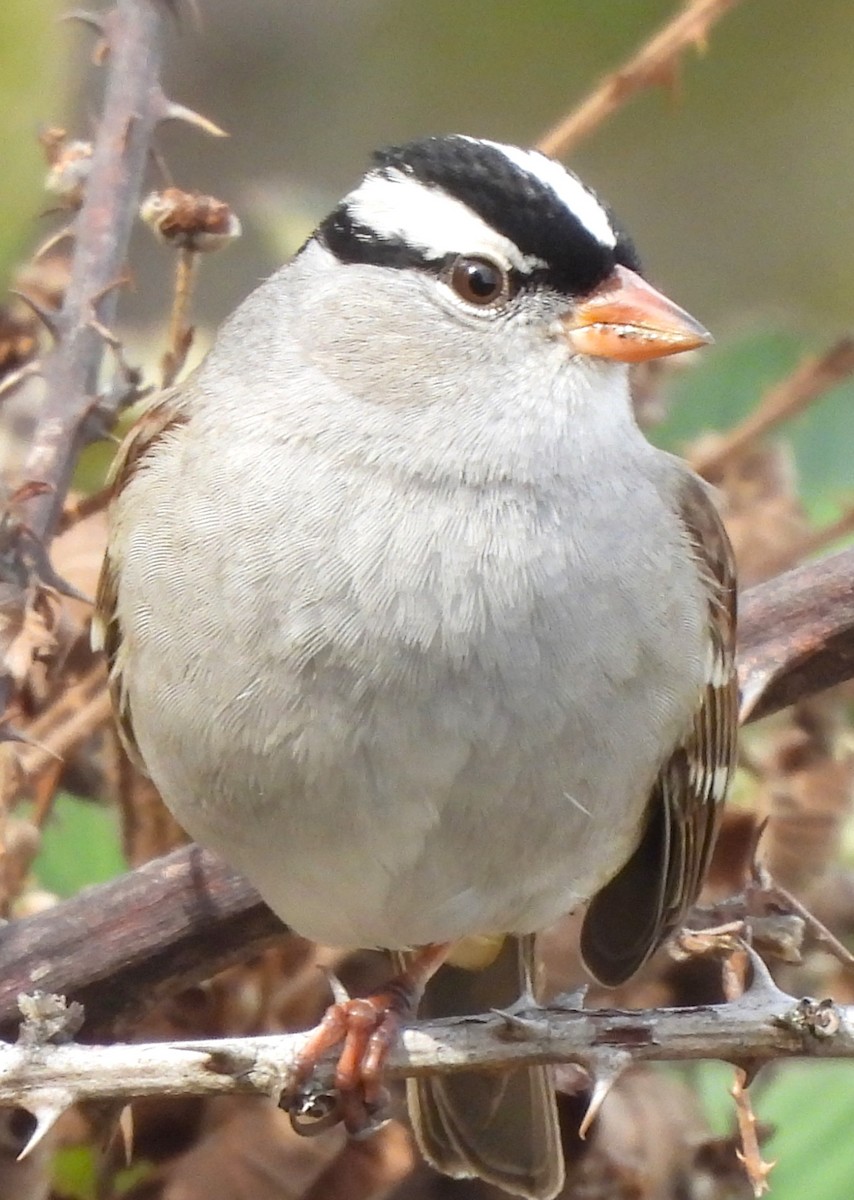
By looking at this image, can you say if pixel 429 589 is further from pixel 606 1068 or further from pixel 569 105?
pixel 569 105

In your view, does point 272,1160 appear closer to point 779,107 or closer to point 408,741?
point 408,741

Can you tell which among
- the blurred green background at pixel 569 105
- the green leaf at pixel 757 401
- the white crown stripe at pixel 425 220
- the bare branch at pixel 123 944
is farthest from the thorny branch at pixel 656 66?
the blurred green background at pixel 569 105

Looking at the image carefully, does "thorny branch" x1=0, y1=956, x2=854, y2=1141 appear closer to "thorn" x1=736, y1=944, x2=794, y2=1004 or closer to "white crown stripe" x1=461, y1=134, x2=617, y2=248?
"thorn" x1=736, y1=944, x2=794, y2=1004

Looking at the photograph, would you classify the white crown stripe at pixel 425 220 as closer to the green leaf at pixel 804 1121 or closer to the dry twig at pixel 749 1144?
the dry twig at pixel 749 1144

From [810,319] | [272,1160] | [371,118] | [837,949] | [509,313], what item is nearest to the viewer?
[837,949]

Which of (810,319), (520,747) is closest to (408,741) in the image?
(520,747)

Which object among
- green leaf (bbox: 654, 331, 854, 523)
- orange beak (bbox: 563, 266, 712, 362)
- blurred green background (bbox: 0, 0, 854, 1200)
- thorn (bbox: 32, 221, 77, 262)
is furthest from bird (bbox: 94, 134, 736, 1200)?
blurred green background (bbox: 0, 0, 854, 1200)

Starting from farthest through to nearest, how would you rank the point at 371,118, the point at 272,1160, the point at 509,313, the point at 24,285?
1. the point at 371,118
2. the point at 24,285
3. the point at 272,1160
4. the point at 509,313
